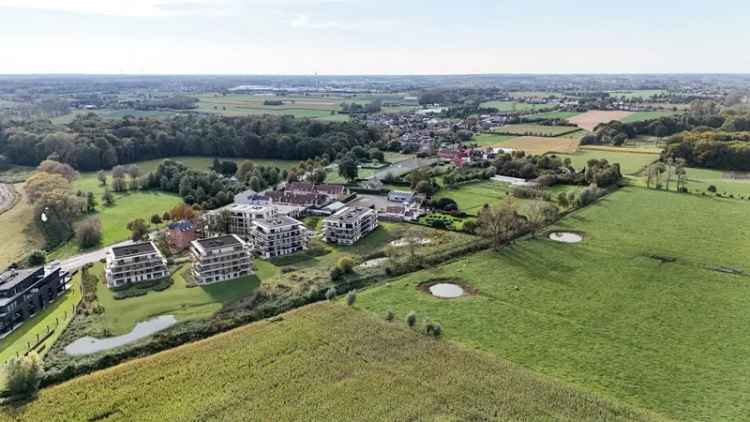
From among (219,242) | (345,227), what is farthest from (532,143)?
(219,242)

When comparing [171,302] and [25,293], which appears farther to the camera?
[171,302]

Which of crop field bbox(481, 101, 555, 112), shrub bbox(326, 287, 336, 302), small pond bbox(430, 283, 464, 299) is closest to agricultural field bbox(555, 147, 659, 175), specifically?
small pond bbox(430, 283, 464, 299)

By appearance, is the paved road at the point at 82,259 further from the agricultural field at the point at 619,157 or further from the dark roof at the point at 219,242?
the agricultural field at the point at 619,157

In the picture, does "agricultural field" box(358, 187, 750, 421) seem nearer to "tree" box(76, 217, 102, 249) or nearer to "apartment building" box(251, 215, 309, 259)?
"apartment building" box(251, 215, 309, 259)

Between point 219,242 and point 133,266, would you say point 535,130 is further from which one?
point 133,266

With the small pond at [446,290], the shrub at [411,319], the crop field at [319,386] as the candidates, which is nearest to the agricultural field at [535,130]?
the small pond at [446,290]
